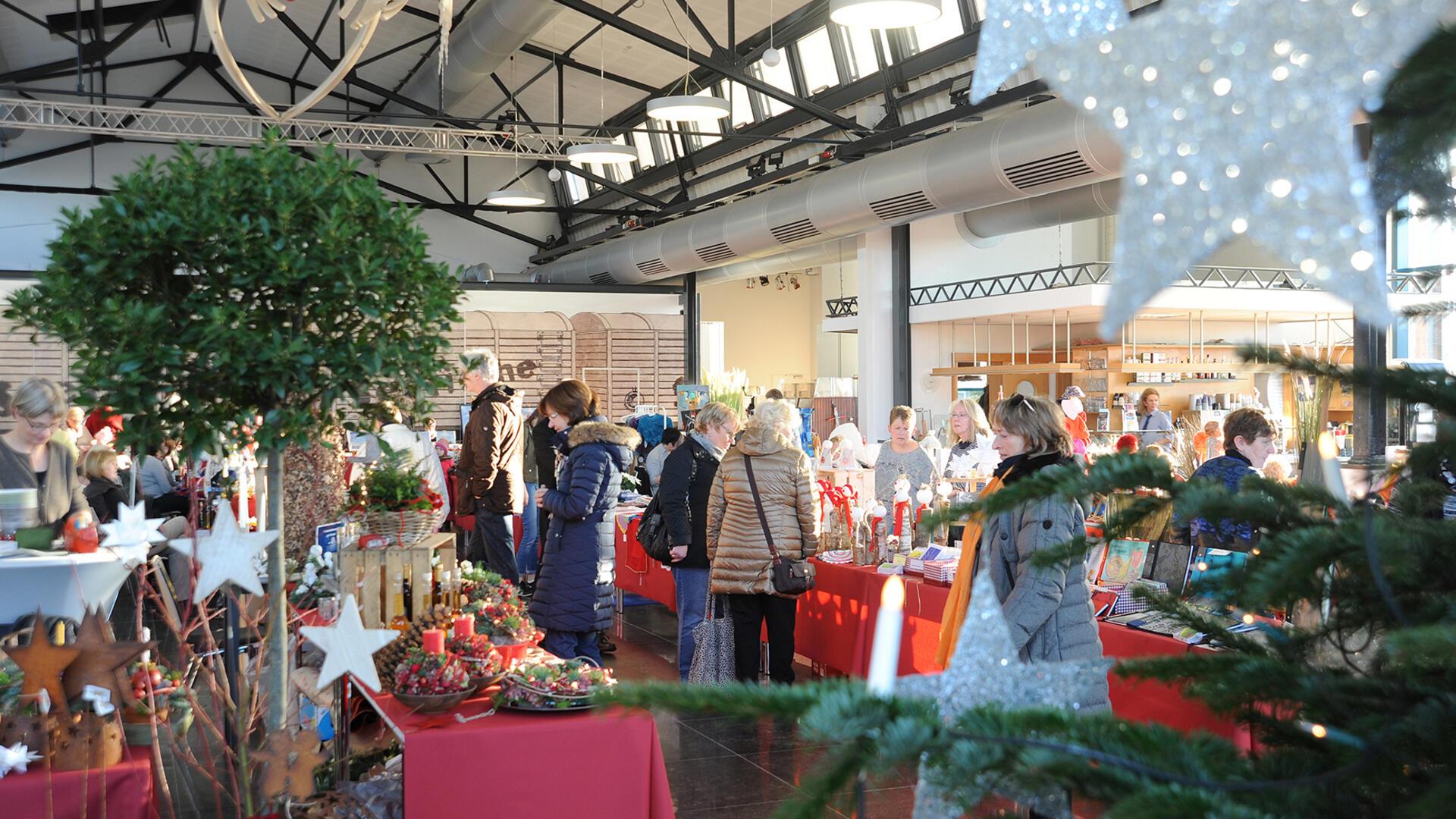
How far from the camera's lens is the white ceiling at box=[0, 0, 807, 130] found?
1419 cm

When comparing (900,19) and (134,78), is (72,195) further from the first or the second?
(900,19)

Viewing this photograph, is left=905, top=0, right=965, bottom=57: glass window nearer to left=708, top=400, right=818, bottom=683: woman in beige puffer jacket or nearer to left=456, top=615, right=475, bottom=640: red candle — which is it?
left=708, top=400, right=818, bottom=683: woman in beige puffer jacket

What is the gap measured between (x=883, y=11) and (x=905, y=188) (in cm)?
451

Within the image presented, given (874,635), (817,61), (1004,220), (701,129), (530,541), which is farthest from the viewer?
(701,129)

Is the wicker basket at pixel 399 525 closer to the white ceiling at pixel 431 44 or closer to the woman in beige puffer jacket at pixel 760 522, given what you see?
the woman in beige puffer jacket at pixel 760 522

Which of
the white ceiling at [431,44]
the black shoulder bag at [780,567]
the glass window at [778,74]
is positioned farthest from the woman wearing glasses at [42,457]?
the glass window at [778,74]

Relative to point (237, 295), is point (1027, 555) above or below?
below

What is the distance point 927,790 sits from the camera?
721 millimetres

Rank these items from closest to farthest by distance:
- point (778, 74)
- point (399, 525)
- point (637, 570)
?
point (399, 525) < point (637, 570) < point (778, 74)

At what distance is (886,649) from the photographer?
719 mm

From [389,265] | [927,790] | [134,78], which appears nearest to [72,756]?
[389,265]

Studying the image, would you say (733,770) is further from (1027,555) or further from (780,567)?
(1027,555)

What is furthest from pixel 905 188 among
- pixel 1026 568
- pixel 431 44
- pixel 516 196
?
pixel 1026 568

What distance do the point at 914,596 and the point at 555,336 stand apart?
14.2 m
